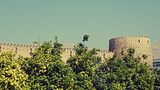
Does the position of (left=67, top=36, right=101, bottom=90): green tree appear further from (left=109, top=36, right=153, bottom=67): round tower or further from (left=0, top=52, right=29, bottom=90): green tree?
(left=109, top=36, right=153, bottom=67): round tower

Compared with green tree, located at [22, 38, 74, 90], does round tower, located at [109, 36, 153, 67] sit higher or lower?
higher

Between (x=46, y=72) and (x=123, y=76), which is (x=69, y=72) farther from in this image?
(x=123, y=76)

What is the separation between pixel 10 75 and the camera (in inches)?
1004

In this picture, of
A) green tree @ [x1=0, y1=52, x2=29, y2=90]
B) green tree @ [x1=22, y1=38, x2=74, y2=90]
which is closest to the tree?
green tree @ [x1=22, y1=38, x2=74, y2=90]

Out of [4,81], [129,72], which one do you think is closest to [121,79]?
[129,72]

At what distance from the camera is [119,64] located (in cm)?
3791

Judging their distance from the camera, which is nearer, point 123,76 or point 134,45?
point 123,76

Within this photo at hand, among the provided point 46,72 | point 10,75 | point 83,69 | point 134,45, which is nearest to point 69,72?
point 46,72

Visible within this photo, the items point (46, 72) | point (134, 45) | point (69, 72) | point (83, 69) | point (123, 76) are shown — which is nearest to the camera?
point (46, 72)

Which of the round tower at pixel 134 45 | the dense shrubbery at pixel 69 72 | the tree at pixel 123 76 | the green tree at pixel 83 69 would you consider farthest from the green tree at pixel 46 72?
the round tower at pixel 134 45

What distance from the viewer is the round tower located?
53.3 m

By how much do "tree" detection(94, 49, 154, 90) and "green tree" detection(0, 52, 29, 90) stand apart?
10753 mm

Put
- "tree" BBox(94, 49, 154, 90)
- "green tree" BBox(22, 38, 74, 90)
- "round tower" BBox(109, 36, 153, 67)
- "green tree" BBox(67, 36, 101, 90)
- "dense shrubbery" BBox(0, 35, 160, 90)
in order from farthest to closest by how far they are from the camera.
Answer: "round tower" BBox(109, 36, 153, 67) → "tree" BBox(94, 49, 154, 90) → "green tree" BBox(67, 36, 101, 90) → "green tree" BBox(22, 38, 74, 90) → "dense shrubbery" BBox(0, 35, 160, 90)

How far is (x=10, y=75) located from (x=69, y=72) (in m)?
5.39
